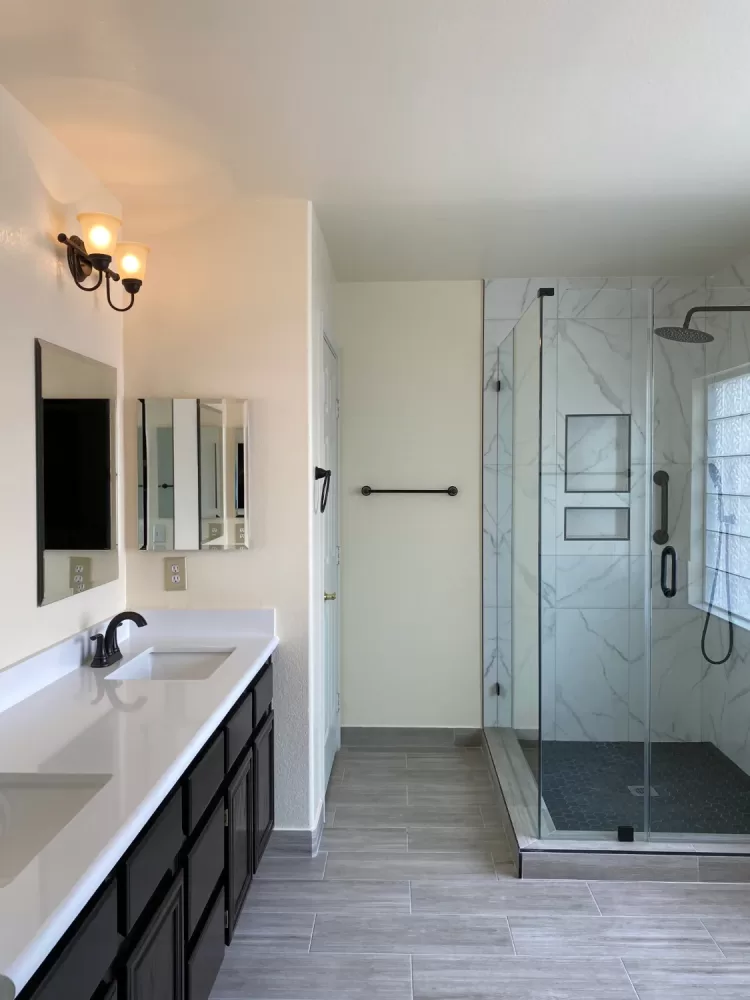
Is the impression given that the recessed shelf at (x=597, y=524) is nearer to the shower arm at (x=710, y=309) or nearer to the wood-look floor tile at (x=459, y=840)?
the shower arm at (x=710, y=309)

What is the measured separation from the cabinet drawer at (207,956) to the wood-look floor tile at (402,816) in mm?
1213

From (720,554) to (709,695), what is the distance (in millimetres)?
570

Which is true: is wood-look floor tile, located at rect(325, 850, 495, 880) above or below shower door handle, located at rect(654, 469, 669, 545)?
below

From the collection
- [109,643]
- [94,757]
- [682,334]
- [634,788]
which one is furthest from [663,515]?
[94,757]

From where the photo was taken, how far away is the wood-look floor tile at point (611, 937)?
2305 millimetres

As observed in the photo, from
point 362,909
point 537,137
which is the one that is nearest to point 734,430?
point 537,137

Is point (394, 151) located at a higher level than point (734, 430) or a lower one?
higher

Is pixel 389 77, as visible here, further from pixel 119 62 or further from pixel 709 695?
pixel 709 695

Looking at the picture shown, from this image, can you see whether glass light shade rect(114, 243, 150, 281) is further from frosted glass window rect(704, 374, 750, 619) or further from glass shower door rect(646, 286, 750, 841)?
frosted glass window rect(704, 374, 750, 619)

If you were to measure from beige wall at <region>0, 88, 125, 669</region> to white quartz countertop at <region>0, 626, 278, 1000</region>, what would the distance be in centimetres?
22

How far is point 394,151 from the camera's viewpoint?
7.57 ft

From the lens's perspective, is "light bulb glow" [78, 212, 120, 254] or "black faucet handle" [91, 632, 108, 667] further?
"black faucet handle" [91, 632, 108, 667]

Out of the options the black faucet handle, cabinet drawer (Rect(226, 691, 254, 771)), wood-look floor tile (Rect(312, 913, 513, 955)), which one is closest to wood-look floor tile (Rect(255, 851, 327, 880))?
wood-look floor tile (Rect(312, 913, 513, 955))

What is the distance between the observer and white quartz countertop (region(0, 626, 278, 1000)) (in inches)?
41.1
